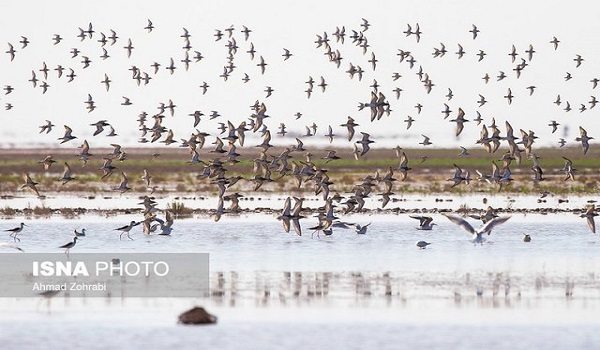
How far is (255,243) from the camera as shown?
42812mm

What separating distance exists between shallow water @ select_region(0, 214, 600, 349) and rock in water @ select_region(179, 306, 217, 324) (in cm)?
21

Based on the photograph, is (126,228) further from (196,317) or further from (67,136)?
(196,317)

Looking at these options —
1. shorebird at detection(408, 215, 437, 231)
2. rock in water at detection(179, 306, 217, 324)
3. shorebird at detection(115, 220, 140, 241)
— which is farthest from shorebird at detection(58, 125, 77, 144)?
rock in water at detection(179, 306, 217, 324)

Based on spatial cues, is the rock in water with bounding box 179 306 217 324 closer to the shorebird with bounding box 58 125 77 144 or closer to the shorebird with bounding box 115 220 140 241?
the shorebird with bounding box 115 220 140 241

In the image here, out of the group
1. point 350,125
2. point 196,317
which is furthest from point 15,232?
point 196,317

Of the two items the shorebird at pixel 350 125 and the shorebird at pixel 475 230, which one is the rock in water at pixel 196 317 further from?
the shorebird at pixel 350 125

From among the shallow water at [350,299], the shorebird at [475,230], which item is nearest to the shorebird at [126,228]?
the shallow water at [350,299]

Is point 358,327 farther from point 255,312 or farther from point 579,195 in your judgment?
point 579,195

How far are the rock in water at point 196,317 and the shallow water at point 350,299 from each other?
8.4 inches

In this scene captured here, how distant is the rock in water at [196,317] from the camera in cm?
2722

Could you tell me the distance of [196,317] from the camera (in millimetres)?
27203

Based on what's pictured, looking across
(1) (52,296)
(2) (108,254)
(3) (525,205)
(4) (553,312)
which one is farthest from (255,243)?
(3) (525,205)

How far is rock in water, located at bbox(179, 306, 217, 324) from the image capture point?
2722 centimetres

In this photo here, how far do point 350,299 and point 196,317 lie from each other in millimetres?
4521
